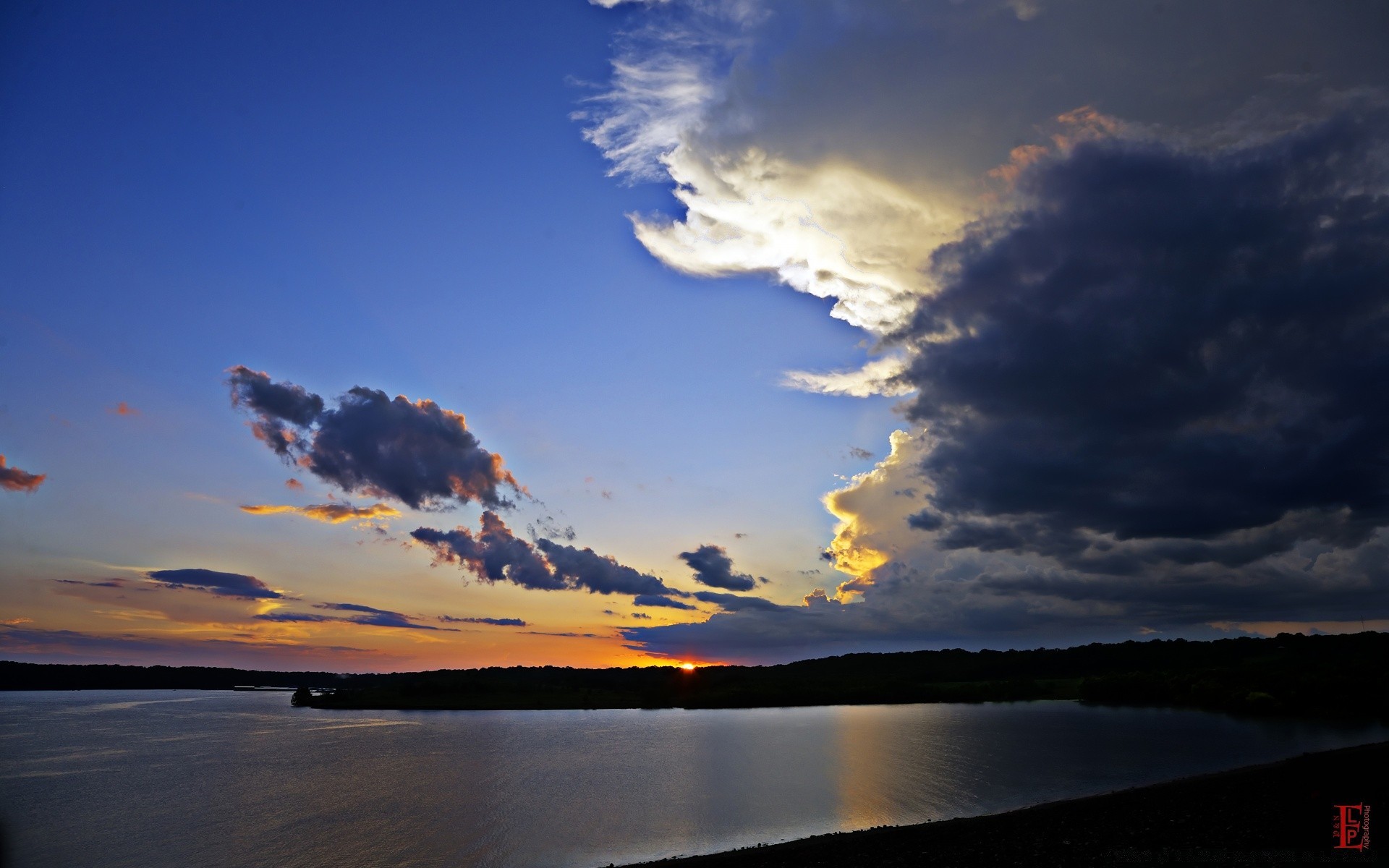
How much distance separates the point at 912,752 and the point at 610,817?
1803 inches

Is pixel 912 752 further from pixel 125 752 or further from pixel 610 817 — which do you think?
pixel 125 752

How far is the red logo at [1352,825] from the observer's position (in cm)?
1867

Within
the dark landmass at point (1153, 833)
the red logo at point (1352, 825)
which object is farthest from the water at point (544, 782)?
the red logo at point (1352, 825)

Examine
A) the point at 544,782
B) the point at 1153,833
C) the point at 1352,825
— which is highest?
the point at 1352,825

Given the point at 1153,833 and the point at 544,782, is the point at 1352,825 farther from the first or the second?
the point at 544,782

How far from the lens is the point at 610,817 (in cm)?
4688

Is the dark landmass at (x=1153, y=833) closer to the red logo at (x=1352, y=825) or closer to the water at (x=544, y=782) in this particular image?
the red logo at (x=1352, y=825)

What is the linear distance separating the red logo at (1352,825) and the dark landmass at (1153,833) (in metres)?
0.13

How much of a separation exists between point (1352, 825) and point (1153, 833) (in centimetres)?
1126

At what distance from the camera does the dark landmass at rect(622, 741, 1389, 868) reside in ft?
64.2

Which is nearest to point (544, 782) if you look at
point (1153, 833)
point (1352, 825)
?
point (1153, 833)

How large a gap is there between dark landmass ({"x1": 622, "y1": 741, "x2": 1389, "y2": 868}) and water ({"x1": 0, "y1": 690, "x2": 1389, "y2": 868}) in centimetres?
740

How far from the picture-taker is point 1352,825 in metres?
18.8

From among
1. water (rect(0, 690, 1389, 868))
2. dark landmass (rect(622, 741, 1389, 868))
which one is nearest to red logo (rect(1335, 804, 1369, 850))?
dark landmass (rect(622, 741, 1389, 868))
